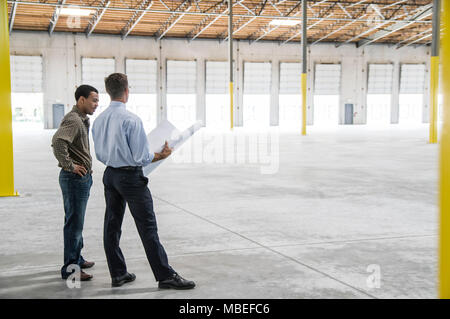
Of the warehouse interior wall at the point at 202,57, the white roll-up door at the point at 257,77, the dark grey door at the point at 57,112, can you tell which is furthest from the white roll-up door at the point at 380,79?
the dark grey door at the point at 57,112

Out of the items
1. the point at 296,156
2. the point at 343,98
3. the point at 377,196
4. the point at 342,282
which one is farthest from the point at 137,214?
the point at 343,98

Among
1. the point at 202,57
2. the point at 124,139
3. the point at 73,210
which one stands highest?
the point at 202,57

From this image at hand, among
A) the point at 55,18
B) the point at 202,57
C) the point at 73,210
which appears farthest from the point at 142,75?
the point at 73,210

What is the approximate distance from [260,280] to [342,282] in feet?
2.21

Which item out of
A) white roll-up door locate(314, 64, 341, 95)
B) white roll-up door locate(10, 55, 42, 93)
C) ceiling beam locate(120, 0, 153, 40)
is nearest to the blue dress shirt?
ceiling beam locate(120, 0, 153, 40)

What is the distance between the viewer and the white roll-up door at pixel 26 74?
3581 centimetres

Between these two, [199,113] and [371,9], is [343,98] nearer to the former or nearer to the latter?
[371,9]

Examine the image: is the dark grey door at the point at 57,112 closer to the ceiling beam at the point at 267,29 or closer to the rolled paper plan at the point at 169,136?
the ceiling beam at the point at 267,29

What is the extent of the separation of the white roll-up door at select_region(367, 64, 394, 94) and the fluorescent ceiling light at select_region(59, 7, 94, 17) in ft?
83.8

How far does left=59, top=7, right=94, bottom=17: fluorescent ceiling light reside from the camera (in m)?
31.4

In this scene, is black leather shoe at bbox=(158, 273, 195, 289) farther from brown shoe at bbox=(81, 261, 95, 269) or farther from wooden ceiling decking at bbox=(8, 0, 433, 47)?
wooden ceiling decking at bbox=(8, 0, 433, 47)

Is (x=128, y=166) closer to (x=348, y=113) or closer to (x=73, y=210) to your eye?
(x=73, y=210)

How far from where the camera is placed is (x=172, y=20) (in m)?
35.7

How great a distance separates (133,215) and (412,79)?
153 feet
